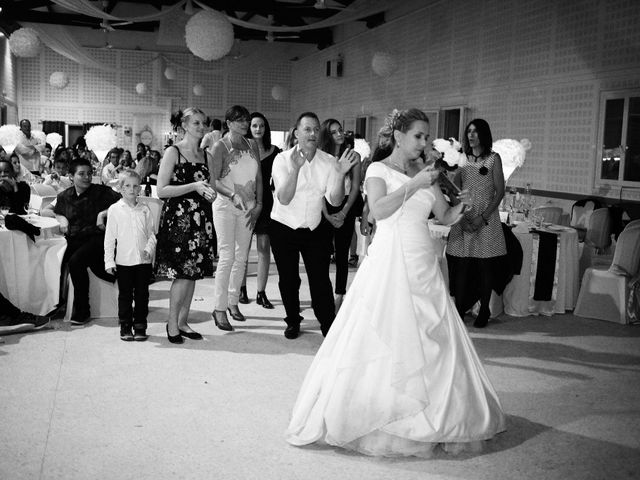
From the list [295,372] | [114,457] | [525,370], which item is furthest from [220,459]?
[525,370]

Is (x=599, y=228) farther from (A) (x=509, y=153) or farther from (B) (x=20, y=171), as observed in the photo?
(B) (x=20, y=171)

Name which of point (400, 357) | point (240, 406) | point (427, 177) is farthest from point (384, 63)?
point (400, 357)

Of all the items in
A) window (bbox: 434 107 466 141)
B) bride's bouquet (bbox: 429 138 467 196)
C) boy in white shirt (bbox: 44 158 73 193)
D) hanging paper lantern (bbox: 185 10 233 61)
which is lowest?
boy in white shirt (bbox: 44 158 73 193)

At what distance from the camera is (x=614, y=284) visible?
5887 mm

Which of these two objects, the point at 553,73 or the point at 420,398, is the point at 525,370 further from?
the point at 553,73

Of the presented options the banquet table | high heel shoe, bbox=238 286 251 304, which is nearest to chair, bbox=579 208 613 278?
high heel shoe, bbox=238 286 251 304

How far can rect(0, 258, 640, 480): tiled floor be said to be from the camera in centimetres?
286

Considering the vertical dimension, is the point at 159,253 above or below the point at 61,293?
above

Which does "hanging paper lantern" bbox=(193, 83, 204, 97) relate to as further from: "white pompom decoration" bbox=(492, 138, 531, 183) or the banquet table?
the banquet table

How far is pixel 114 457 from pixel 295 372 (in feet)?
4.77

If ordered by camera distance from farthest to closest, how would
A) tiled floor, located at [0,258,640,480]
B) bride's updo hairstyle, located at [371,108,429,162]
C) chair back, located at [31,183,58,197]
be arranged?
chair back, located at [31,183,58,197]
bride's updo hairstyle, located at [371,108,429,162]
tiled floor, located at [0,258,640,480]

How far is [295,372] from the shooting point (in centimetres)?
419

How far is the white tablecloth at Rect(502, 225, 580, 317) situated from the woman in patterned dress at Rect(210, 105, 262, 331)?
2.28 meters

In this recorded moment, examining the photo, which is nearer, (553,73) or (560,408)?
(560,408)
